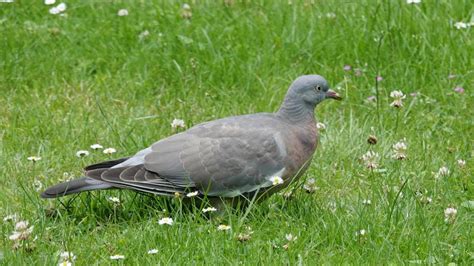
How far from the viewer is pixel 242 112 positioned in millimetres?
5871

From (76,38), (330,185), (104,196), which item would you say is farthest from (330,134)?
(76,38)

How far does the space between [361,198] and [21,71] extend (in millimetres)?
2465

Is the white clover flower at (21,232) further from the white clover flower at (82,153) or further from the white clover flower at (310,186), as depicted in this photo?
the white clover flower at (310,186)

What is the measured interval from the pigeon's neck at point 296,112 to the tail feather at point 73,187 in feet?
2.99

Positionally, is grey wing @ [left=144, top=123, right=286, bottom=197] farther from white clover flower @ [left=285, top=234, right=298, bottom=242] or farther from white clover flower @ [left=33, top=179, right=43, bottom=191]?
white clover flower @ [left=33, top=179, right=43, bottom=191]

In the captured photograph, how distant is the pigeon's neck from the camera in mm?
4844

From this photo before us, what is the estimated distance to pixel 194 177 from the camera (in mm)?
4559

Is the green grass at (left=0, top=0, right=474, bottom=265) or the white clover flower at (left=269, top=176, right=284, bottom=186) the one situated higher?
the white clover flower at (left=269, top=176, right=284, bottom=186)

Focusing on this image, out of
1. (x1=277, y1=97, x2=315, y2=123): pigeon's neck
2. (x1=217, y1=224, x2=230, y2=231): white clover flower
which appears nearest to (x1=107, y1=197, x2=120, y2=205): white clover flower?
(x1=217, y1=224, x2=230, y2=231): white clover flower

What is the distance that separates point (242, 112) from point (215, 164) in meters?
1.33

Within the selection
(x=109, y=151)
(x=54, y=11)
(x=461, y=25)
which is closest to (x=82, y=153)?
(x=109, y=151)

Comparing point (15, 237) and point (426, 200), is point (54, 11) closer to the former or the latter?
point (15, 237)

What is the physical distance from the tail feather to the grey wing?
233 millimetres

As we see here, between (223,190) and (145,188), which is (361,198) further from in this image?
(145,188)
